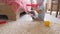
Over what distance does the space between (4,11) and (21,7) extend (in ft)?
1.15

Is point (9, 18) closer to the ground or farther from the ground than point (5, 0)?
closer to the ground

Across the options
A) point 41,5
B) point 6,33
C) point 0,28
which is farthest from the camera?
point 41,5

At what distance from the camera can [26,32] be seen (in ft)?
5.34

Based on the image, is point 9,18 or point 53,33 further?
point 9,18

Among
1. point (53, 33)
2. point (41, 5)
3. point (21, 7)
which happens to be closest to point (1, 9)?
point (21, 7)

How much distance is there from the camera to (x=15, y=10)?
2.21 meters

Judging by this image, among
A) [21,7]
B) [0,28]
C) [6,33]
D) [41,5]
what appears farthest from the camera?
[21,7]

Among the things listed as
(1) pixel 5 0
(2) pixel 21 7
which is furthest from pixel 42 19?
(1) pixel 5 0

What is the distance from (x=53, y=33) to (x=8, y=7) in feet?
3.52

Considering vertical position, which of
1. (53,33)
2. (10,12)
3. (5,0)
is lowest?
(53,33)

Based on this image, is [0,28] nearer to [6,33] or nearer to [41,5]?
[6,33]

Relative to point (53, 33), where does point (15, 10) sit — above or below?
above

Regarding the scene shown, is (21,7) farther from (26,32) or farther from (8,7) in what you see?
(26,32)

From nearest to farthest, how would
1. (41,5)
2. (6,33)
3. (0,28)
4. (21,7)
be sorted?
(6,33) < (0,28) < (41,5) < (21,7)
